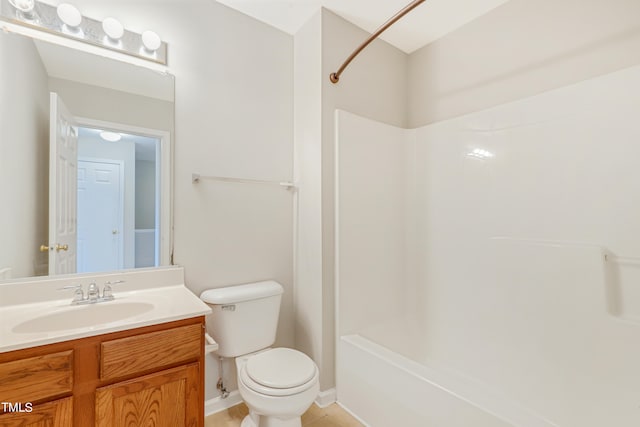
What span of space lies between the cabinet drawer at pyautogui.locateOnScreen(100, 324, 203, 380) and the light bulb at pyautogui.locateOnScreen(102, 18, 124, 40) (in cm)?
149

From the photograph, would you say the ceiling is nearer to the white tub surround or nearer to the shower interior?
the shower interior

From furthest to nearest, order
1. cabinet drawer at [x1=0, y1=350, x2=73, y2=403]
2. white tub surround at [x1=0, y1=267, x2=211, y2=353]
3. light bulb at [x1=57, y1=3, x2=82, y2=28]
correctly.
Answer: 1. light bulb at [x1=57, y1=3, x2=82, y2=28]
2. white tub surround at [x1=0, y1=267, x2=211, y2=353]
3. cabinet drawer at [x1=0, y1=350, x2=73, y2=403]

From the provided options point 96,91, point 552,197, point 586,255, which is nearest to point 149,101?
point 96,91

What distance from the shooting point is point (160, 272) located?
1605 millimetres

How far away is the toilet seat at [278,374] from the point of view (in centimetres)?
135

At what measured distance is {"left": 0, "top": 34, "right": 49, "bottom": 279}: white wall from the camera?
1260mm

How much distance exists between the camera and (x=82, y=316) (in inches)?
50.7

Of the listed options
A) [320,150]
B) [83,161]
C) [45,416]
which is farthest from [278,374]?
[83,161]

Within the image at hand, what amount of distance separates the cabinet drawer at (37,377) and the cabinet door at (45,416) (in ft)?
0.11

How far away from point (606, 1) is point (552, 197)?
1.04 metres

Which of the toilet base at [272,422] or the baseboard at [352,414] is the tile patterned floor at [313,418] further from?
the toilet base at [272,422]

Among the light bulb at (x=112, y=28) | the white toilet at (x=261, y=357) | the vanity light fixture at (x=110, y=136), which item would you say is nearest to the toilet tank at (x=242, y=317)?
the white toilet at (x=261, y=357)

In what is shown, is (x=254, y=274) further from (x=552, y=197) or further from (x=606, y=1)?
(x=606, y=1)

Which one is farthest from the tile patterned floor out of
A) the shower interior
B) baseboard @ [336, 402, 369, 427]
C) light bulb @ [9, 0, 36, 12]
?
light bulb @ [9, 0, 36, 12]
